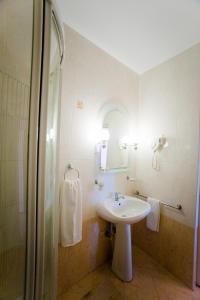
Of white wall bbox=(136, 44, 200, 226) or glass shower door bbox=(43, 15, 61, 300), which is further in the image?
white wall bbox=(136, 44, 200, 226)

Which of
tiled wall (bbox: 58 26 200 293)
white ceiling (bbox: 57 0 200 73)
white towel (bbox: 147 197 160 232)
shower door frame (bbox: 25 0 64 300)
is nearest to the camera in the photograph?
shower door frame (bbox: 25 0 64 300)

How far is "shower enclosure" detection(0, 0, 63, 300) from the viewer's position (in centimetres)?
58

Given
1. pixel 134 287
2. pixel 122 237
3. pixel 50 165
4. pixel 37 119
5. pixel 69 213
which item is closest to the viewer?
pixel 37 119

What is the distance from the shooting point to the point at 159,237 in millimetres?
1698

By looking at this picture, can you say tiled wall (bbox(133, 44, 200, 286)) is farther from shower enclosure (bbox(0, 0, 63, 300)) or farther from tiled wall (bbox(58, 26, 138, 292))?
shower enclosure (bbox(0, 0, 63, 300))

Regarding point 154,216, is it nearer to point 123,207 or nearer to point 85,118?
point 123,207

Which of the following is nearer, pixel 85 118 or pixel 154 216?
pixel 85 118

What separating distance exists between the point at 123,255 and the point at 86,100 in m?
1.63

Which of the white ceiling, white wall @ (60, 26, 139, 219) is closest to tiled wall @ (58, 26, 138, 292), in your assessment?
white wall @ (60, 26, 139, 219)

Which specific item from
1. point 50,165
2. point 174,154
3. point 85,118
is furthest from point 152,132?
point 50,165

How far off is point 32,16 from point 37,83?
297 mm

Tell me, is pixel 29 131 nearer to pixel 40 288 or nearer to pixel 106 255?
pixel 40 288

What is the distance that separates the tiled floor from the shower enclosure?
89 centimetres

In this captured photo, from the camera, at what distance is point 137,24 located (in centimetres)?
123
